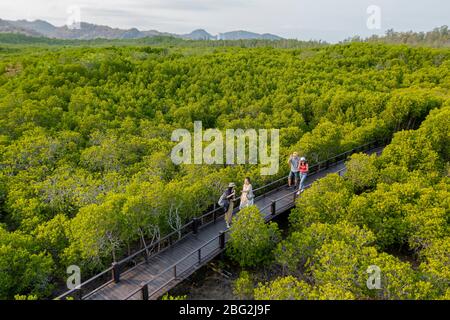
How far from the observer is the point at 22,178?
1645 centimetres

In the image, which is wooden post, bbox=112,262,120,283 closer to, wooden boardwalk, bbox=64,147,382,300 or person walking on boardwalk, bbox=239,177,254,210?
wooden boardwalk, bbox=64,147,382,300

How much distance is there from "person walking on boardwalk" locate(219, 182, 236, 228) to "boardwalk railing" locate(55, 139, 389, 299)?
1.79ft

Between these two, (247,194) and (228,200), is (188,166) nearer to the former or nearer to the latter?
(228,200)

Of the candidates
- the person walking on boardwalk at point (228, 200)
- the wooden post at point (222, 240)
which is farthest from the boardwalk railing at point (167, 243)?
the person walking on boardwalk at point (228, 200)

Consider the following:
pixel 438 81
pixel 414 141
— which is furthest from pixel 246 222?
pixel 438 81

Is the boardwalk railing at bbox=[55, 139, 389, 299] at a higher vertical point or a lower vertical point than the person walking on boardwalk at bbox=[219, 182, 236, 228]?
lower

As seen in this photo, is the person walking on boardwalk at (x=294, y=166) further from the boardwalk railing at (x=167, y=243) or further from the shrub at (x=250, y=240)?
the shrub at (x=250, y=240)

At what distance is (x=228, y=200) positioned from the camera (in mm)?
12867

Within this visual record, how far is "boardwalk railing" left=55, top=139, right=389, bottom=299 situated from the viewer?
34.3 feet

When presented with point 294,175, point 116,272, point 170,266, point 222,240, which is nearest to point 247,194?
point 222,240

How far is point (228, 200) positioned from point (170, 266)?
137 inches

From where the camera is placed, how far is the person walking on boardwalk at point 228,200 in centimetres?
1250

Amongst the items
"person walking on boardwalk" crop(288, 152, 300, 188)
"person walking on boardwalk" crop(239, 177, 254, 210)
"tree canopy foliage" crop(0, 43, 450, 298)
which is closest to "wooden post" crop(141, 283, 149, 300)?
"tree canopy foliage" crop(0, 43, 450, 298)

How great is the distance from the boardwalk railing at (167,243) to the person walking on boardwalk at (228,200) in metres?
0.54
